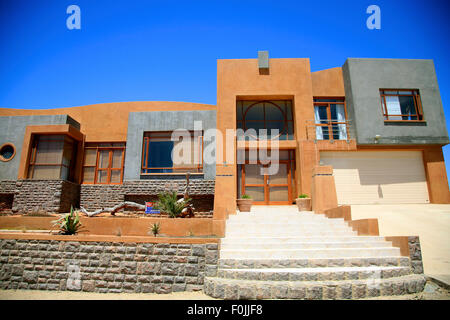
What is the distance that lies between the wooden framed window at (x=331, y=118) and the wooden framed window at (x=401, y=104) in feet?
6.20

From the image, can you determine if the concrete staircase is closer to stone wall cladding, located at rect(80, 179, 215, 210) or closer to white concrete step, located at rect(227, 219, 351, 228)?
white concrete step, located at rect(227, 219, 351, 228)

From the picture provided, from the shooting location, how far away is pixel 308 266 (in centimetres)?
602

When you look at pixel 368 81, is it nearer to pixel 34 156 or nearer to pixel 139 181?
pixel 139 181

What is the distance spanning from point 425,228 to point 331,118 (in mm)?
7249

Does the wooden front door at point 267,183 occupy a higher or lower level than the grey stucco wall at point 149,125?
lower

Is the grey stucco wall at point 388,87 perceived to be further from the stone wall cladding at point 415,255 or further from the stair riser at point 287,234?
the stone wall cladding at point 415,255

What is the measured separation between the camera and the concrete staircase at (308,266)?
5274 mm

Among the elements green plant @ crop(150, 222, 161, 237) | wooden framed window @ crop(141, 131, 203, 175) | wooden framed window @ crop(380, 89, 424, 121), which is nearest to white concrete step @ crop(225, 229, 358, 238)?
green plant @ crop(150, 222, 161, 237)

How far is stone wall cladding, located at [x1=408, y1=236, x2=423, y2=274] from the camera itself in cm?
614

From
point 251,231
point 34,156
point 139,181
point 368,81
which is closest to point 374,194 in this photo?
point 368,81

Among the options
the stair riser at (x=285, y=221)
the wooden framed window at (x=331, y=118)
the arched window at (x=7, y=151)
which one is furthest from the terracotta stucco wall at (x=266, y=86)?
the arched window at (x=7, y=151)

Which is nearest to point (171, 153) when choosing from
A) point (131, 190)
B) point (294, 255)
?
point (131, 190)

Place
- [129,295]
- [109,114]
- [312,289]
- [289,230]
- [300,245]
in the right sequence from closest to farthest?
[312,289], [129,295], [300,245], [289,230], [109,114]

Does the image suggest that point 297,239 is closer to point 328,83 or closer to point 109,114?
point 328,83
